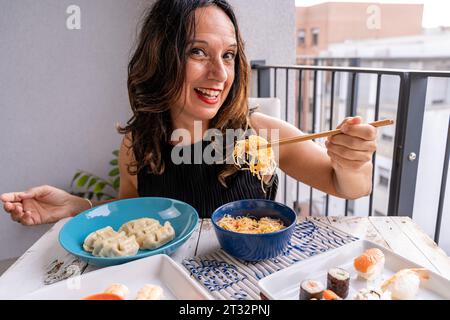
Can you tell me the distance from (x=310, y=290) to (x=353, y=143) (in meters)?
0.50

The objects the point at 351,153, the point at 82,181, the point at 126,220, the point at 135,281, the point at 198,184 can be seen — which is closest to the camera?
the point at 135,281

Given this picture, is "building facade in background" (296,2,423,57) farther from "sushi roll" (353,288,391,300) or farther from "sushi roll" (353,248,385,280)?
"sushi roll" (353,288,391,300)

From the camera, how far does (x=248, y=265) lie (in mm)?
869

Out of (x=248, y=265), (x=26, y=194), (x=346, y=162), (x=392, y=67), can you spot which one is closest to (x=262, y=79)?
(x=392, y=67)

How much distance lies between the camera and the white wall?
8.20 feet

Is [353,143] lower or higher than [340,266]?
higher

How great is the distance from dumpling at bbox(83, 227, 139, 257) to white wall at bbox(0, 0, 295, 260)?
2.10 meters

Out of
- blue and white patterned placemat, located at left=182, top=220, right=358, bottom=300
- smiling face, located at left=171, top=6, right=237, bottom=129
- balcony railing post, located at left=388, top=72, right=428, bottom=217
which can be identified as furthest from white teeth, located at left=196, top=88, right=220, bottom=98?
balcony railing post, located at left=388, top=72, right=428, bottom=217

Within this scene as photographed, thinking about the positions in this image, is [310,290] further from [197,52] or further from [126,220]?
[197,52]

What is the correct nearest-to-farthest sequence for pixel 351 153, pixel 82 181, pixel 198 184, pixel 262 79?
pixel 351 153 < pixel 198 184 < pixel 82 181 < pixel 262 79

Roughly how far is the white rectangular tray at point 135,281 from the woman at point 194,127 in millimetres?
575

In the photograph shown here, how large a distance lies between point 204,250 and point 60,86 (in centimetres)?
229

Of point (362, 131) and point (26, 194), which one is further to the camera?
point (26, 194)

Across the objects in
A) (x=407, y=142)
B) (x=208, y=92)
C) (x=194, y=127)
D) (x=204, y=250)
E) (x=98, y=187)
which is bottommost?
(x=98, y=187)
